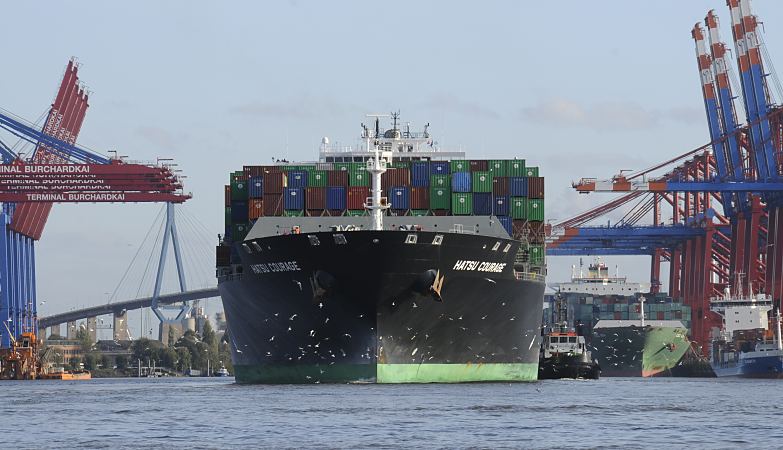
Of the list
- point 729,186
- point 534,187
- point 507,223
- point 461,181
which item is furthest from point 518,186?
point 729,186

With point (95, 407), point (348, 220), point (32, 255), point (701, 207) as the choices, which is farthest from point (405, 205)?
point (701, 207)

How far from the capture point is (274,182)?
77.6m

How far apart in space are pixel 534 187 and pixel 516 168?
1408 mm

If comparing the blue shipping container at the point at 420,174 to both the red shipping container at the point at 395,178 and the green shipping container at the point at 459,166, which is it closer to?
the red shipping container at the point at 395,178

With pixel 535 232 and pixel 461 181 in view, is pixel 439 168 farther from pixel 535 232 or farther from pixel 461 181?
pixel 535 232

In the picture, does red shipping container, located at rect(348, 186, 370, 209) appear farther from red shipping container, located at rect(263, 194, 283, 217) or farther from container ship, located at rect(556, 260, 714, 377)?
container ship, located at rect(556, 260, 714, 377)

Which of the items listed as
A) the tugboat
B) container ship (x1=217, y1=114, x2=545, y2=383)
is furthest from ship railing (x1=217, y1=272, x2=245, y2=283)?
the tugboat

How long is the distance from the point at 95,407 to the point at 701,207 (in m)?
121

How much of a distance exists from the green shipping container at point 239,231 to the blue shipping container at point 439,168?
9.88 metres

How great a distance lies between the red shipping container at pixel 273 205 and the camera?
7706cm

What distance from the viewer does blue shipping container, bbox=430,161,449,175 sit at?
7831cm

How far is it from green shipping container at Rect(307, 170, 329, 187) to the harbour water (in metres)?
13.2

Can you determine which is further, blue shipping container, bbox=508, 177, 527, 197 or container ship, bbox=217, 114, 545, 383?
blue shipping container, bbox=508, 177, 527, 197

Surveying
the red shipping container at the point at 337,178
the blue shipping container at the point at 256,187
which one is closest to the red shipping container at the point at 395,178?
the red shipping container at the point at 337,178
